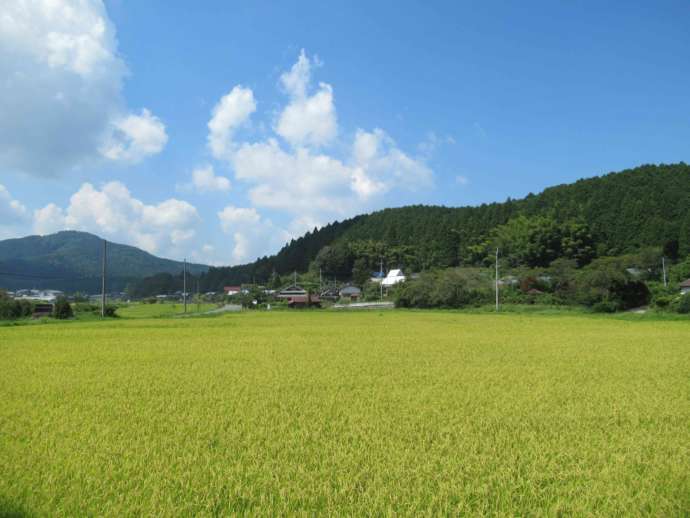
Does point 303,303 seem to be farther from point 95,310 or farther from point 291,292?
point 95,310

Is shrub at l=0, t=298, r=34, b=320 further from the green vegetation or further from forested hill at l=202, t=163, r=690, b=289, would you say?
forested hill at l=202, t=163, r=690, b=289

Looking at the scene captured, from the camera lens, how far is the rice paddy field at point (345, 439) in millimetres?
3865

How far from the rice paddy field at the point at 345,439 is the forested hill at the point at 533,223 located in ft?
198

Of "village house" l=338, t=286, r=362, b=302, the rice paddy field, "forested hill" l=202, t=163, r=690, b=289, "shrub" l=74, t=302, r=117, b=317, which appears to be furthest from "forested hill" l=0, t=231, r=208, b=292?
the rice paddy field

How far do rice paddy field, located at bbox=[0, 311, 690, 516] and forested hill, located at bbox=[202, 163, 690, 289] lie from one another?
6020 cm

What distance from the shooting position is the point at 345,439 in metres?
5.33

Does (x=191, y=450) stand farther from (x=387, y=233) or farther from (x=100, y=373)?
(x=387, y=233)

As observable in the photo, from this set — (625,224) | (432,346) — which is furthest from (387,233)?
(432,346)

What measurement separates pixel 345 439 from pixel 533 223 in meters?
68.4

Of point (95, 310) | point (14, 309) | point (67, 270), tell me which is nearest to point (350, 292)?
point (95, 310)

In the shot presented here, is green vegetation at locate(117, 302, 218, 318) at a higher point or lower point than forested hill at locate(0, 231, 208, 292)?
lower

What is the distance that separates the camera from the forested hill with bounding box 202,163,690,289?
65.1 m

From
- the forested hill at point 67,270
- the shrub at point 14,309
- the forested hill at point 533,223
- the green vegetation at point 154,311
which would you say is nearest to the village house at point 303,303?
the green vegetation at point 154,311

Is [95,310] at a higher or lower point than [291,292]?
lower
